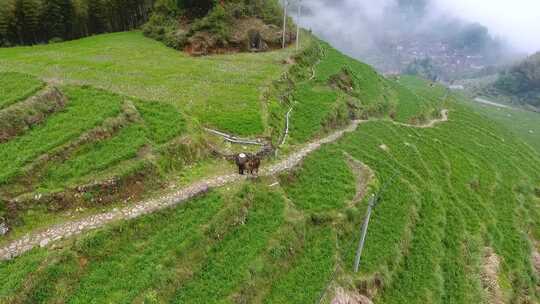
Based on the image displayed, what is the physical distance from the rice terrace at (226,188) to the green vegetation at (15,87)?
15cm

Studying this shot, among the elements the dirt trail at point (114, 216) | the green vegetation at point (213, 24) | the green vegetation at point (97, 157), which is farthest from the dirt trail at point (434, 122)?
the green vegetation at point (97, 157)

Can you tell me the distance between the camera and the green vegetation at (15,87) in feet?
68.5

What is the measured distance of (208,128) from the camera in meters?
26.5

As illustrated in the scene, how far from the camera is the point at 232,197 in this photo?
2019 centimetres

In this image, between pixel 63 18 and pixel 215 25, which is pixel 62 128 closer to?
pixel 215 25

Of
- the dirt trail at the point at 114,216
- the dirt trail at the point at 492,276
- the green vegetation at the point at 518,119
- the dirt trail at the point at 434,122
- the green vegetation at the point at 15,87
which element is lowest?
the green vegetation at the point at 518,119

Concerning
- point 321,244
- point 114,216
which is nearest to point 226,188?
point 114,216

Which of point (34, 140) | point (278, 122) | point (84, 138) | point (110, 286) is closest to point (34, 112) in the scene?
point (34, 140)

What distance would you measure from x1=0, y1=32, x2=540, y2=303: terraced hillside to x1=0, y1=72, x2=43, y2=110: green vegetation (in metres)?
0.24

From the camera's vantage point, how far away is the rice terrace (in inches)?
630

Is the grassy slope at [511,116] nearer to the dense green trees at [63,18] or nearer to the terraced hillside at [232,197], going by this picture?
the terraced hillside at [232,197]

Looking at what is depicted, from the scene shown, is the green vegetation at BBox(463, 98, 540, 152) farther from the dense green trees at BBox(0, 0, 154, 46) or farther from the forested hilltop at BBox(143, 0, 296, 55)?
the dense green trees at BBox(0, 0, 154, 46)

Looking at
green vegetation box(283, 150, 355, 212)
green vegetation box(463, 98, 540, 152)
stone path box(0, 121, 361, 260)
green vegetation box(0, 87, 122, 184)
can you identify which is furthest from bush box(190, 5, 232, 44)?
green vegetation box(463, 98, 540, 152)

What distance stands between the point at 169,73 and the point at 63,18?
31220mm
